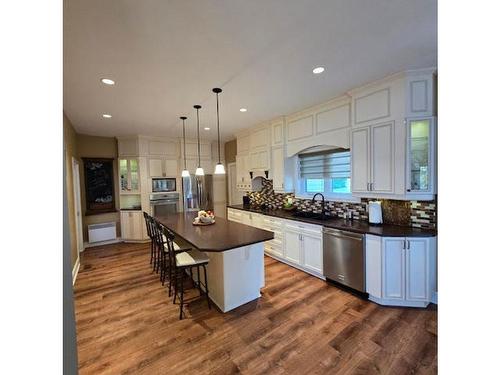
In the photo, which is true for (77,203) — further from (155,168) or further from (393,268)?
(393,268)

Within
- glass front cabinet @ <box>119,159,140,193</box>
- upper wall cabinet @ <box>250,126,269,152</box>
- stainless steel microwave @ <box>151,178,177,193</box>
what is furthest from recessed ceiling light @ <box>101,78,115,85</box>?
stainless steel microwave @ <box>151,178,177,193</box>

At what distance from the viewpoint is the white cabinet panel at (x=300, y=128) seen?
3.71 m

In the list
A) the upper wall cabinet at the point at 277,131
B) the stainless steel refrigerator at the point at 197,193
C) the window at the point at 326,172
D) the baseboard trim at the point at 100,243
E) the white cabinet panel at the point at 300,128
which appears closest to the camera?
the window at the point at 326,172

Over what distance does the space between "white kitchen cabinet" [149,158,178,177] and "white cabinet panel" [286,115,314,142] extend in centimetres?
327

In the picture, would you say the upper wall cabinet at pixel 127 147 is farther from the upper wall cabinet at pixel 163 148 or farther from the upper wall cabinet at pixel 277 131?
the upper wall cabinet at pixel 277 131

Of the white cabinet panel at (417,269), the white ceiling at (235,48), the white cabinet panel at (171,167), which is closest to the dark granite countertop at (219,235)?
the white cabinet panel at (417,269)

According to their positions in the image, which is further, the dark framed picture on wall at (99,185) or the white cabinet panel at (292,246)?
the dark framed picture on wall at (99,185)

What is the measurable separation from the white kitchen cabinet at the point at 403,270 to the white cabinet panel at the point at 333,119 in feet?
5.38

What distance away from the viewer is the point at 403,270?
251cm

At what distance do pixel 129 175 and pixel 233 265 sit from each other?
423 centimetres

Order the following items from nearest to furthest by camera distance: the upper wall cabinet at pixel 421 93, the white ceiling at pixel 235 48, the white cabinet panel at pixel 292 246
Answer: the white ceiling at pixel 235 48
the upper wall cabinet at pixel 421 93
the white cabinet panel at pixel 292 246
